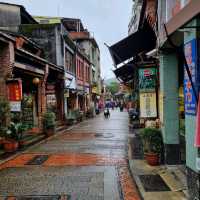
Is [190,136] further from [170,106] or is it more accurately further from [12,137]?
[12,137]

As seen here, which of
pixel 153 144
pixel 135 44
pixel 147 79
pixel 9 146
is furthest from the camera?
pixel 9 146

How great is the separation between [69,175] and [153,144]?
2409mm

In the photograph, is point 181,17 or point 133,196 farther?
point 133,196

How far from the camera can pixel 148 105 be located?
11680 millimetres

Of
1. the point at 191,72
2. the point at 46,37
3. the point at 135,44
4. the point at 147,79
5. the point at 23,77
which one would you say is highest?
the point at 46,37

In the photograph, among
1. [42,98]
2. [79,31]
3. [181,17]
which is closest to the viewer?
[181,17]

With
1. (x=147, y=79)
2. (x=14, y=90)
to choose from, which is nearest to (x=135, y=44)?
(x=147, y=79)

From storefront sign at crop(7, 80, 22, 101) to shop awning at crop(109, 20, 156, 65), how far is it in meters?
3.91

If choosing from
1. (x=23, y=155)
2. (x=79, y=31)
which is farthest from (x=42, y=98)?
(x=79, y=31)

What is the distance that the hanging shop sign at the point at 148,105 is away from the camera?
1160 centimetres

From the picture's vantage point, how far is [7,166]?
11.3m

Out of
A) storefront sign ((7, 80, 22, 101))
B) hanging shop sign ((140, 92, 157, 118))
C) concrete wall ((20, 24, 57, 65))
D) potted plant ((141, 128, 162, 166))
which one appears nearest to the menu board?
storefront sign ((7, 80, 22, 101))

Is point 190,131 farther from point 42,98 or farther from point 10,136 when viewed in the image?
point 42,98

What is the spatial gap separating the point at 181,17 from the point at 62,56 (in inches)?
946
